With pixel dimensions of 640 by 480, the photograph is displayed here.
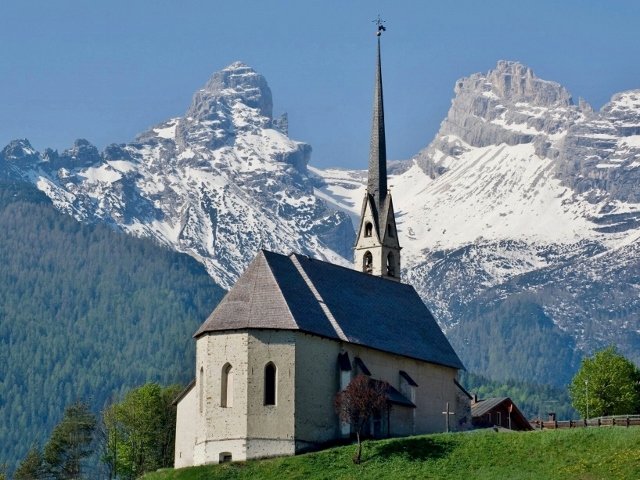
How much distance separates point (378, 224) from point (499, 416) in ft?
61.0

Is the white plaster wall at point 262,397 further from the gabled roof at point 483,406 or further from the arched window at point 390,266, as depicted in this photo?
the arched window at point 390,266

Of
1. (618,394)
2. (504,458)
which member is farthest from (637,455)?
(618,394)

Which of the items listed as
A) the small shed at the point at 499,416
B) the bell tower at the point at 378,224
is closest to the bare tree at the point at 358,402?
the small shed at the point at 499,416

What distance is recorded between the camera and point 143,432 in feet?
441

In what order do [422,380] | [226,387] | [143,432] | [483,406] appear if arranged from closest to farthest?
[226,387]
[422,380]
[483,406]
[143,432]

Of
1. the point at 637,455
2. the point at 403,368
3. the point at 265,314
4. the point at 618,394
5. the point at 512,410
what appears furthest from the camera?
the point at 618,394

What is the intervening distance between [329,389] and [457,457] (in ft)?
40.6

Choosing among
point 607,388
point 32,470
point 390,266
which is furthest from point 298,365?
point 32,470

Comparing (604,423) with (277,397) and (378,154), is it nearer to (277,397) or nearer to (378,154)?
(277,397)

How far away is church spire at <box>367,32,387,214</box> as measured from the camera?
136625mm

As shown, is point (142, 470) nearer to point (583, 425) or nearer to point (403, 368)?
point (403, 368)

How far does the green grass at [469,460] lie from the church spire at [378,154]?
37542 mm

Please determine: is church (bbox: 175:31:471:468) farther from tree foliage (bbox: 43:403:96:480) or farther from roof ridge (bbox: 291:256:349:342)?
tree foliage (bbox: 43:403:96:480)

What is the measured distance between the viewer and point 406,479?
9594 centimetres
